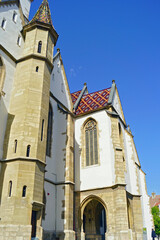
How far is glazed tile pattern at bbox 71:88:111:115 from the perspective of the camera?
2150 cm

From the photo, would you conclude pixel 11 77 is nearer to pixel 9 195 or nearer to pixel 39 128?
pixel 39 128

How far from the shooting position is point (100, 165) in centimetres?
1838

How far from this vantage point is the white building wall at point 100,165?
17688mm

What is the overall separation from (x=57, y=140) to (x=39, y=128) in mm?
4866

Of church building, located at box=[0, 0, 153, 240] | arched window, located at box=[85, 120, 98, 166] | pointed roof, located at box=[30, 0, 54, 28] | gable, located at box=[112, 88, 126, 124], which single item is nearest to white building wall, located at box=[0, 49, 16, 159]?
church building, located at box=[0, 0, 153, 240]

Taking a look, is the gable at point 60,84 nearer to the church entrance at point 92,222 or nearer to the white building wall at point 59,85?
the white building wall at point 59,85

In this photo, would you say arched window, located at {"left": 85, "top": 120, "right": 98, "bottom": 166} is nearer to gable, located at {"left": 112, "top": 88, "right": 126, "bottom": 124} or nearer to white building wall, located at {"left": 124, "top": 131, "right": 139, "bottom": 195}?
white building wall, located at {"left": 124, "top": 131, "right": 139, "bottom": 195}

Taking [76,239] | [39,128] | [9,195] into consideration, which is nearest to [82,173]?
[76,239]

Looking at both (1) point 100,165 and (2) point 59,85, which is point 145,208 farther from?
(2) point 59,85

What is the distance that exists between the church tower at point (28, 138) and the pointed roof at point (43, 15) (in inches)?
3.0

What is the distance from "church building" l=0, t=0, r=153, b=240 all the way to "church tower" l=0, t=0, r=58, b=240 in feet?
0.14

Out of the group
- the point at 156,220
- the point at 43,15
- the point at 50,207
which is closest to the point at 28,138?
the point at 50,207

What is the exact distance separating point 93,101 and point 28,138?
10776 millimetres

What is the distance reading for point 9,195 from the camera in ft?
37.8
